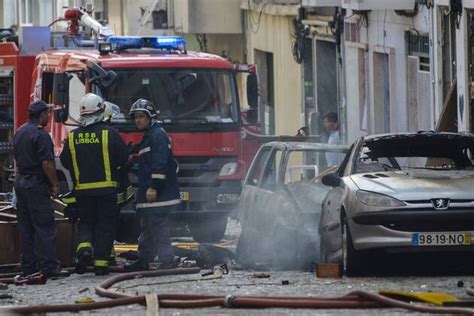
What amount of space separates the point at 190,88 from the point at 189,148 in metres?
0.74

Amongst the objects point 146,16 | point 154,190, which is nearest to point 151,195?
point 154,190

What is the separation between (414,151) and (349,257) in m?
1.54

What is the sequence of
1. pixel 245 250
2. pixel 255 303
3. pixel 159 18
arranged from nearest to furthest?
pixel 255 303
pixel 245 250
pixel 159 18

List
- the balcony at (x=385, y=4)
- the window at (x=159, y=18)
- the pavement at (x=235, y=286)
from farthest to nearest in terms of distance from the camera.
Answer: the window at (x=159, y=18) → the balcony at (x=385, y=4) → the pavement at (x=235, y=286)

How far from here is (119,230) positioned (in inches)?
642

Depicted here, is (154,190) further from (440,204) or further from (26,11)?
(26,11)

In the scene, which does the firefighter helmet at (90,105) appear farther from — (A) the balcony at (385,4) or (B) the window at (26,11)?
(B) the window at (26,11)

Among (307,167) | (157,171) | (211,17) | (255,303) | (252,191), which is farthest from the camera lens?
(211,17)

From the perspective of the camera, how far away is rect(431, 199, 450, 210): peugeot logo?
14008 millimetres

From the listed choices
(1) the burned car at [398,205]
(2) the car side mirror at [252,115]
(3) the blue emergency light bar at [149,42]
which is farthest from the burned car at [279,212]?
(3) the blue emergency light bar at [149,42]

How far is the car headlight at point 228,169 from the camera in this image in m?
20.4

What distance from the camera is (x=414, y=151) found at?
1535 centimetres

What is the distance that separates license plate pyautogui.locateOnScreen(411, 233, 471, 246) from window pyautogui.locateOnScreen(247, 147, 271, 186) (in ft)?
14.3

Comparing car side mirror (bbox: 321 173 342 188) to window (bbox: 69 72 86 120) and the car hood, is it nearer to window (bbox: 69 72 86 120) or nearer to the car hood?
the car hood
